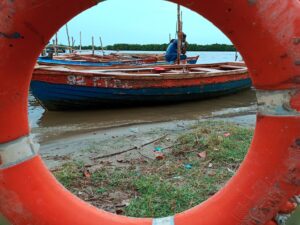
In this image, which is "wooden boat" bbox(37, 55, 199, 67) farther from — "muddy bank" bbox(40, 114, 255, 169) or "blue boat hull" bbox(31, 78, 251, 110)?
"muddy bank" bbox(40, 114, 255, 169)

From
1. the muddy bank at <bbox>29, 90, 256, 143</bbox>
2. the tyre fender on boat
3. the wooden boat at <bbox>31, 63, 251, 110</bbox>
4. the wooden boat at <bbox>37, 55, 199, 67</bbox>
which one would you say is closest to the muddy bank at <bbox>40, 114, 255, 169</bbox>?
the muddy bank at <bbox>29, 90, 256, 143</bbox>

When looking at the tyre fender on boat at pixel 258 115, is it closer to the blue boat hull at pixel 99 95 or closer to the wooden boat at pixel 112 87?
the wooden boat at pixel 112 87

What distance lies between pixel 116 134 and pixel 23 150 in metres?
5.02

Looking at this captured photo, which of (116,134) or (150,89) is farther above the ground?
(150,89)

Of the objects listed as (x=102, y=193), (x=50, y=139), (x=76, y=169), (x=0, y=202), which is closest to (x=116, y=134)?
(x=50, y=139)

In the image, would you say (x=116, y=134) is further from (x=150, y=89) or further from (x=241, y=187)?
(x=241, y=187)

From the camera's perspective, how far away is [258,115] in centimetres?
160

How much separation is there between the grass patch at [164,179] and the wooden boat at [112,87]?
4.02m

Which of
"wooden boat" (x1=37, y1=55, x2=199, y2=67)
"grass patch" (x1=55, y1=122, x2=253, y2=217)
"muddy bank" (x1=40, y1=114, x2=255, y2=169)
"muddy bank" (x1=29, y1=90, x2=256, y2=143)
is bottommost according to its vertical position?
"muddy bank" (x1=29, y1=90, x2=256, y2=143)

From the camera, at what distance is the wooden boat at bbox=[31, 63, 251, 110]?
8195mm

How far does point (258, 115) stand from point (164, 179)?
6.73ft

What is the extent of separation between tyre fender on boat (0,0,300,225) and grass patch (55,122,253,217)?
3.70ft

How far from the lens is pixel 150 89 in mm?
8875

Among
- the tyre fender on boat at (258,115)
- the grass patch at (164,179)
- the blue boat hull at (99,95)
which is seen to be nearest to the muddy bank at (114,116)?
the blue boat hull at (99,95)
